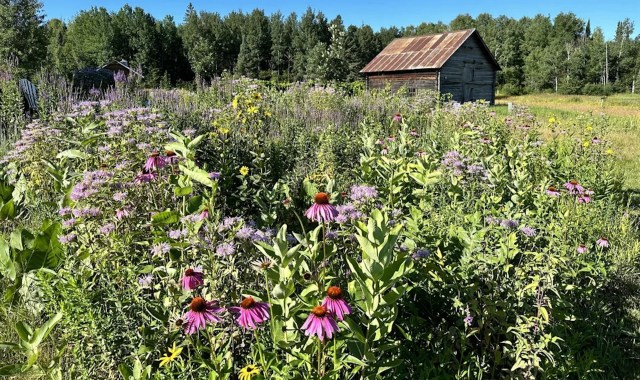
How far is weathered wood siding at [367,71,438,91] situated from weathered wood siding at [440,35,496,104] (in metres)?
0.54

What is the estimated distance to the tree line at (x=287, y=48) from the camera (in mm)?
60750

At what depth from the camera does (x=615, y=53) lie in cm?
6359

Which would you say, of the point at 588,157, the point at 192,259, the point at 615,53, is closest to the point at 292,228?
the point at 192,259

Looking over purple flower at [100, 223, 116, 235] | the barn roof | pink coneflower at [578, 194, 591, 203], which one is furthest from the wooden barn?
purple flower at [100, 223, 116, 235]

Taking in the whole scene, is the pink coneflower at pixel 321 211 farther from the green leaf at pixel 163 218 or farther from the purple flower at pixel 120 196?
the purple flower at pixel 120 196

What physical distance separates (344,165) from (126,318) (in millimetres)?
3484

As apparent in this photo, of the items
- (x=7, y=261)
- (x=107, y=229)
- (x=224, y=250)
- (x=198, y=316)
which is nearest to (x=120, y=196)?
(x=107, y=229)

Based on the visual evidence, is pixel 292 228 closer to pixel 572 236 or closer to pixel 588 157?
pixel 572 236

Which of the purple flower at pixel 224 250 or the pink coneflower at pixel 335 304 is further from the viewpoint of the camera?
the purple flower at pixel 224 250

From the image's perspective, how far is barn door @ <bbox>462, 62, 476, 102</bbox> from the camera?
24.9 m

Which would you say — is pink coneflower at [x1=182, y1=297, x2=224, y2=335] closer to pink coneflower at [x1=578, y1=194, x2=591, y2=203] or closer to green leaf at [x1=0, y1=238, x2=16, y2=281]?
green leaf at [x1=0, y1=238, x2=16, y2=281]

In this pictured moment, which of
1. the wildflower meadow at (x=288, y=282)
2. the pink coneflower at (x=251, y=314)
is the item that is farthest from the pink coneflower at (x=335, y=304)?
the pink coneflower at (x=251, y=314)

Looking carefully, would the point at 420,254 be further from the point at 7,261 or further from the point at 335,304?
the point at 7,261

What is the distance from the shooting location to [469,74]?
25.3 metres
